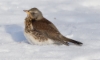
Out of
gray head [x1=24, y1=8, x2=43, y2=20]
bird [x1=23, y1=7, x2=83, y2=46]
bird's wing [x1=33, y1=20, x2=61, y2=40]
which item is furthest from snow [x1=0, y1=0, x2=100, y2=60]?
gray head [x1=24, y1=8, x2=43, y2=20]

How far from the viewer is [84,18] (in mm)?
10445

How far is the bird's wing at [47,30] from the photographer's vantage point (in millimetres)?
8070

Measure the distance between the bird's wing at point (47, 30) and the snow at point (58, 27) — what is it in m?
0.34

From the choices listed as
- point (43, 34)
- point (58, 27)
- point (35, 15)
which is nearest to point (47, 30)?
point (43, 34)

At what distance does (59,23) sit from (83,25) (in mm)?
622

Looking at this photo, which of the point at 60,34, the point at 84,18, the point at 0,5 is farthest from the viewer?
the point at 0,5

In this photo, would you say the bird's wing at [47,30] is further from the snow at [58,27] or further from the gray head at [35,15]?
the snow at [58,27]

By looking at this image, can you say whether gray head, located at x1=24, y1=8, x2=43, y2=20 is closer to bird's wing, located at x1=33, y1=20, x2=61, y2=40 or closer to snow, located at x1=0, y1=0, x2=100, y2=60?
bird's wing, located at x1=33, y1=20, x2=61, y2=40

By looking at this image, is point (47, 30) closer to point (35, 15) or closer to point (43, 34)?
point (43, 34)

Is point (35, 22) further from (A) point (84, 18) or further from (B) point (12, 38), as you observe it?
(A) point (84, 18)

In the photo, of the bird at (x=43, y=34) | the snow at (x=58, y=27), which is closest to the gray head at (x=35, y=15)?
the bird at (x=43, y=34)

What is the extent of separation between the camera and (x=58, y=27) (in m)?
9.23

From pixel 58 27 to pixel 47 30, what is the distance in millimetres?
1155

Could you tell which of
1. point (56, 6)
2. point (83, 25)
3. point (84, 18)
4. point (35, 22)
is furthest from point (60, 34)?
point (56, 6)
